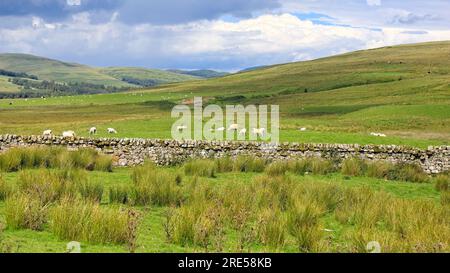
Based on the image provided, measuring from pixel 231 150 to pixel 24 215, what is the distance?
1348 cm

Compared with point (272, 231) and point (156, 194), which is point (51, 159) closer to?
point (156, 194)

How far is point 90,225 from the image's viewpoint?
28.1 feet

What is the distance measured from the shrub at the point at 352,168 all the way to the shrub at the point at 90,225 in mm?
13228

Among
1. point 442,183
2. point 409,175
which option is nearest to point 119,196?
point 442,183

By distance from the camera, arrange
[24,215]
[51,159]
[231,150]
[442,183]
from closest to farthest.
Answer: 1. [24,215]
2. [442,183]
3. [51,159]
4. [231,150]

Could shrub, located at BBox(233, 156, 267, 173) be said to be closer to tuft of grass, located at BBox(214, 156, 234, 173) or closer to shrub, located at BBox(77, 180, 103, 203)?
tuft of grass, located at BBox(214, 156, 234, 173)

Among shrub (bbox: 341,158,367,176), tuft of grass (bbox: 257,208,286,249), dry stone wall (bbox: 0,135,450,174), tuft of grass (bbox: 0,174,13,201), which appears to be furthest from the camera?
dry stone wall (bbox: 0,135,450,174)

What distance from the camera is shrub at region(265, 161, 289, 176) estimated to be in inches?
749

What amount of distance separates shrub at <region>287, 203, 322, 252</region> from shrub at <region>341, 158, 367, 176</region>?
33.4 ft

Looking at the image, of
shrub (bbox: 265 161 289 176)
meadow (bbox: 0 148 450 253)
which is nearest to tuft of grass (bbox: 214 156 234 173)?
shrub (bbox: 265 161 289 176)

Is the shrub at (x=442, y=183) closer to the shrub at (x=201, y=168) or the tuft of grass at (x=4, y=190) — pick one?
the shrub at (x=201, y=168)
